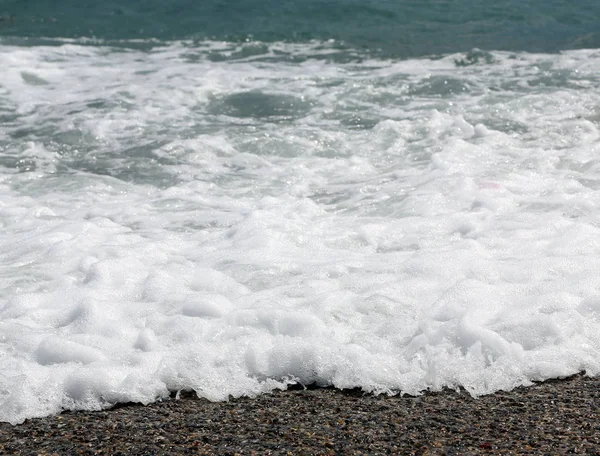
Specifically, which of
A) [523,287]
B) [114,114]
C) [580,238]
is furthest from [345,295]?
→ [114,114]

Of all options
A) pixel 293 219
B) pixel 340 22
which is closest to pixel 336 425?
pixel 293 219

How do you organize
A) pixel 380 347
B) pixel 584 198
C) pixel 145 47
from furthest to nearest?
1. pixel 145 47
2. pixel 584 198
3. pixel 380 347

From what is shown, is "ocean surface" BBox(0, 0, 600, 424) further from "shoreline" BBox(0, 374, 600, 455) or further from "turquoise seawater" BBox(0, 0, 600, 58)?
"turquoise seawater" BBox(0, 0, 600, 58)

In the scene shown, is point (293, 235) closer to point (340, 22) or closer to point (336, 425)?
point (336, 425)

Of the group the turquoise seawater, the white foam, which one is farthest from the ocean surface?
the turquoise seawater

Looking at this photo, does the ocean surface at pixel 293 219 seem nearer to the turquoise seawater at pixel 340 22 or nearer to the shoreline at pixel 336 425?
the shoreline at pixel 336 425

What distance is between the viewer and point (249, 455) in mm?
2893

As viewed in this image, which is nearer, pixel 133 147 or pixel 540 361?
pixel 540 361

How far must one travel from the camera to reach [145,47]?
11.8m

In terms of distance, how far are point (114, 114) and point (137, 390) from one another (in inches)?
215

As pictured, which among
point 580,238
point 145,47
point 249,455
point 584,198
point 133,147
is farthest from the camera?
point 145,47

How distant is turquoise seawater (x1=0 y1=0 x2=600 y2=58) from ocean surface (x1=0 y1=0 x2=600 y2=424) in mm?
510

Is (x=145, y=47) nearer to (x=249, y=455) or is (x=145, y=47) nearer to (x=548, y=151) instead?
A: (x=548, y=151)

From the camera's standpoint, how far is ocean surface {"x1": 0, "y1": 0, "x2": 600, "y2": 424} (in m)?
3.62
